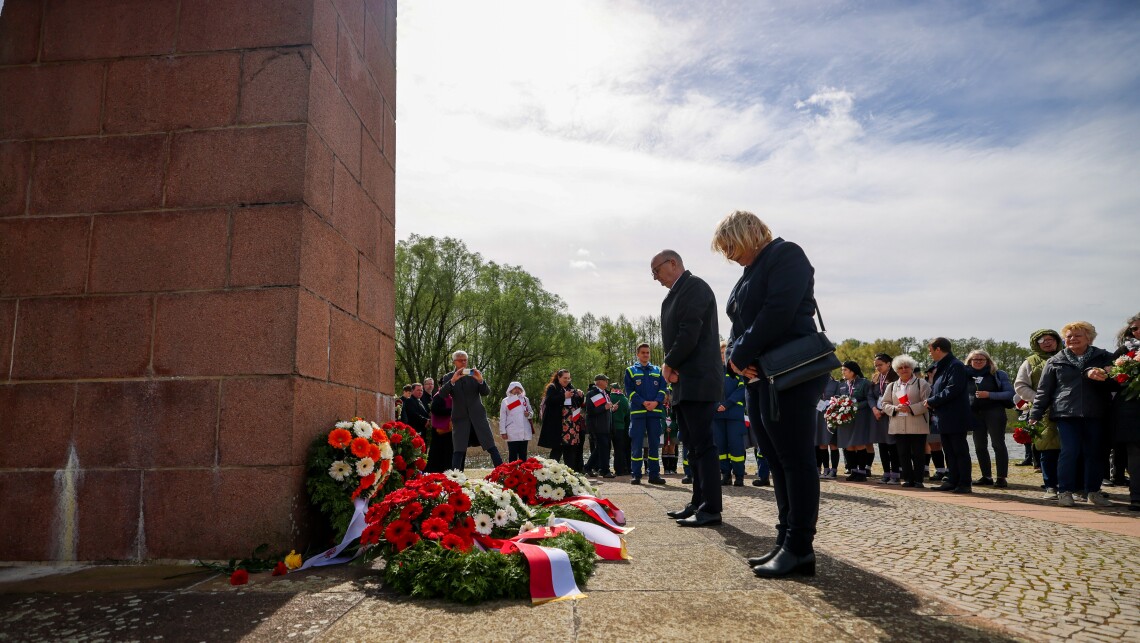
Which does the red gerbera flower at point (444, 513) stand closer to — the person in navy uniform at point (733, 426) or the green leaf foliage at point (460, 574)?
the green leaf foliage at point (460, 574)

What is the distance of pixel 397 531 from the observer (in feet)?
11.1

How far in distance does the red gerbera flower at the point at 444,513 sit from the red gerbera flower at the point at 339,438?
101cm

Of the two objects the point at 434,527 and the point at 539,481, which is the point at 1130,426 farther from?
the point at 434,527

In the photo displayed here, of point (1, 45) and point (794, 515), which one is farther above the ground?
point (1, 45)

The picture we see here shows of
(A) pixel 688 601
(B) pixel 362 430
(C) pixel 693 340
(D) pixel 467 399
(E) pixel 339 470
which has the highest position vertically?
(C) pixel 693 340

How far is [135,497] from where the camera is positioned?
12.7 feet

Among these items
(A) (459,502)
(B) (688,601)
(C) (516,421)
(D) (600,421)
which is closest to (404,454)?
(A) (459,502)

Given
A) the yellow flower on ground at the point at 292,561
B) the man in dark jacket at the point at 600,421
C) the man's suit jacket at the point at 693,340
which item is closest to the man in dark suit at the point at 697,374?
A: the man's suit jacket at the point at 693,340

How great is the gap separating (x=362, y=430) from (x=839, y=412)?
826cm

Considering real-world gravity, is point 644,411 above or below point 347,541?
above

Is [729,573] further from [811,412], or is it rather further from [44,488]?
[44,488]

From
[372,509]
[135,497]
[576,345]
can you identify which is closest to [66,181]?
[135,497]

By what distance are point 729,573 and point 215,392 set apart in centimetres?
307

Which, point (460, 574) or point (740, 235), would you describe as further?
point (740, 235)
